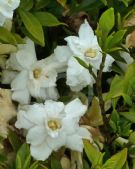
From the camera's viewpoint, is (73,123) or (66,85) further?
(66,85)

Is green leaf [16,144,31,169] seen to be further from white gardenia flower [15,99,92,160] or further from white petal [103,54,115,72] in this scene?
white petal [103,54,115,72]

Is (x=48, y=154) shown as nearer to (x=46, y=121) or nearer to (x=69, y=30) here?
(x=46, y=121)

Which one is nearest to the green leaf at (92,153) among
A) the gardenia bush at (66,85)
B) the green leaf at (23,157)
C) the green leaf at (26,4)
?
the gardenia bush at (66,85)

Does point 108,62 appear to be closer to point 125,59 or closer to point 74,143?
point 125,59

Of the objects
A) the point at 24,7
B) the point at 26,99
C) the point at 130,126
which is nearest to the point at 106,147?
the point at 130,126

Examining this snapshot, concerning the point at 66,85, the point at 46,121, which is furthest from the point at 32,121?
the point at 66,85

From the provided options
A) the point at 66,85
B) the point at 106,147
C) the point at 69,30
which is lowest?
the point at 106,147

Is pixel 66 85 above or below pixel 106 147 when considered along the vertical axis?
above
